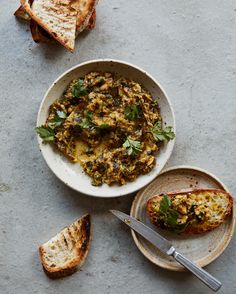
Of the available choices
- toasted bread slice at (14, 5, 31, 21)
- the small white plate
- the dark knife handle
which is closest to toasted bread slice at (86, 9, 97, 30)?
toasted bread slice at (14, 5, 31, 21)

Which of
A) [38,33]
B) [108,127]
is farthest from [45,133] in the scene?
[38,33]

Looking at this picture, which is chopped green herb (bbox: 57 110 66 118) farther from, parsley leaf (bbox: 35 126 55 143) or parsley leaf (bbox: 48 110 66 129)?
parsley leaf (bbox: 35 126 55 143)

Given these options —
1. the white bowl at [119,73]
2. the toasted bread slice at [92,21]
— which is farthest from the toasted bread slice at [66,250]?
the toasted bread slice at [92,21]

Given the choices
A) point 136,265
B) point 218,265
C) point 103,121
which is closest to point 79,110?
point 103,121

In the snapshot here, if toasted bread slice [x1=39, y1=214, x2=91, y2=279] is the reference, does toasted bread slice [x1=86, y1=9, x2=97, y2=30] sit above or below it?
above

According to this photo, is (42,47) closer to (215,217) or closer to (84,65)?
(84,65)

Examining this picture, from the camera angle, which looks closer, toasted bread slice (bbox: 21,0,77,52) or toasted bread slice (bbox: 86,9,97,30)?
toasted bread slice (bbox: 21,0,77,52)
